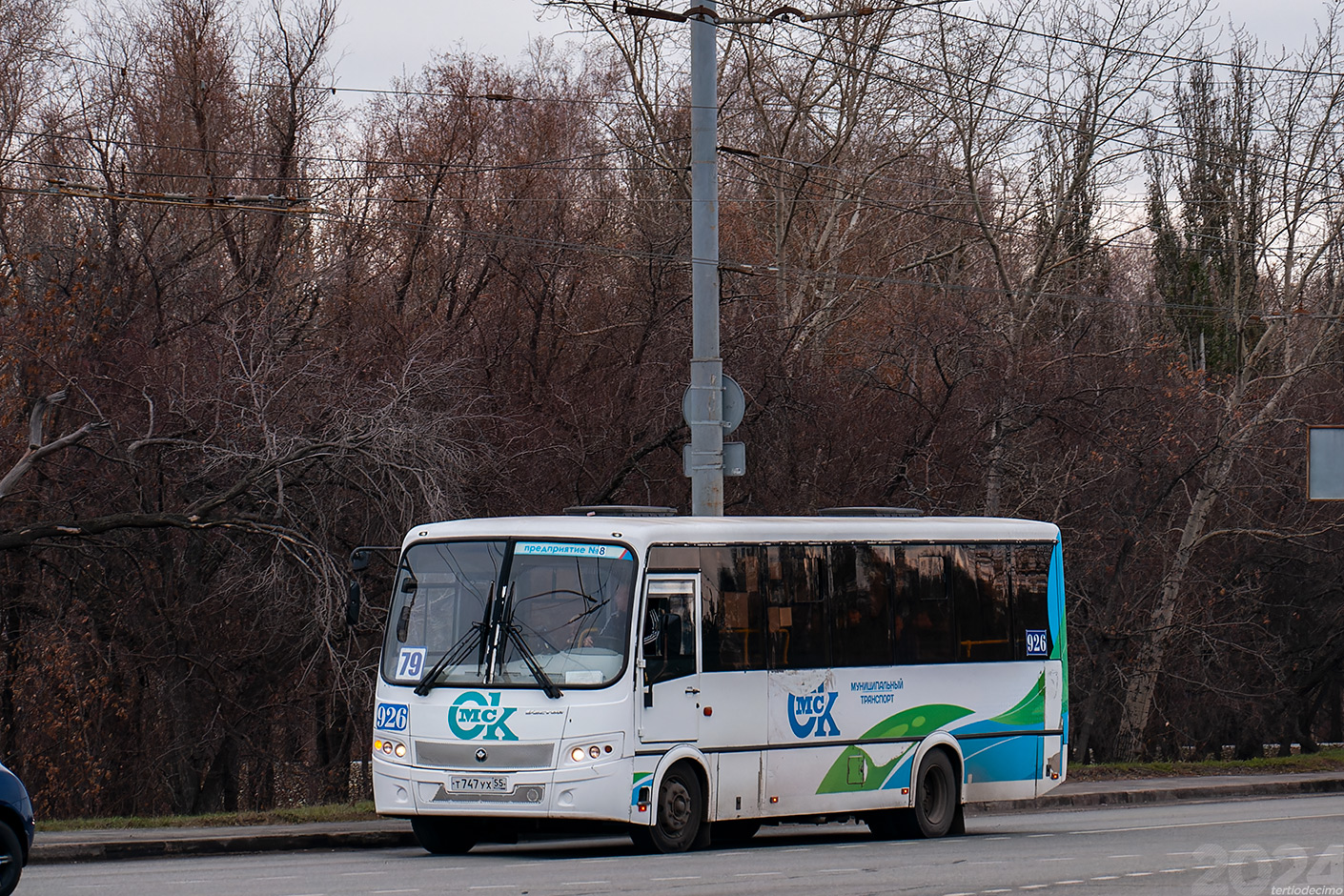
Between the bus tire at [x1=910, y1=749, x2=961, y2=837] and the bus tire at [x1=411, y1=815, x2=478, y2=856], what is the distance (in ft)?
15.1

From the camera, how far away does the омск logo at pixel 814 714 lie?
15.4 metres

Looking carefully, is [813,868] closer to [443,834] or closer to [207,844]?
[443,834]

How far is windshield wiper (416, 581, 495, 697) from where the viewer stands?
14188 millimetres

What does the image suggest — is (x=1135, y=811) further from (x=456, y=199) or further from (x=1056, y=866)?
(x=456, y=199)

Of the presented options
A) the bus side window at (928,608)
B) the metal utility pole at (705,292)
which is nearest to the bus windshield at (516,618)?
the metal utility pole at (705,292)

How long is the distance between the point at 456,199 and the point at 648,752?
19777 mm

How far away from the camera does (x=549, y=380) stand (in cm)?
2938

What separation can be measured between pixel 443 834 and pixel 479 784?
134 cm

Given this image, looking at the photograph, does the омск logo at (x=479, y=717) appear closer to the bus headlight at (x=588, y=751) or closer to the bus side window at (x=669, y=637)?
the bus headlight at (x=588, y=751)

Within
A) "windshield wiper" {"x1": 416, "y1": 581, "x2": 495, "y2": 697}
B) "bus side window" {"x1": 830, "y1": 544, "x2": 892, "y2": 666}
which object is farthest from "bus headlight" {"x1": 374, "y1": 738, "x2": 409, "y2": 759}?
"bus side window" {"x1": 830, "y1": 544, "x2": 892, "y2": 666}

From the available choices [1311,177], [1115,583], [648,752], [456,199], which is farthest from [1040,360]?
[648,752]

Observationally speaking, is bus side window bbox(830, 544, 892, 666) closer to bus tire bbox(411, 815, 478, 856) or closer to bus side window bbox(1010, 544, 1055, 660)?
bus side window bbox(1010, 544, 1055, 660)

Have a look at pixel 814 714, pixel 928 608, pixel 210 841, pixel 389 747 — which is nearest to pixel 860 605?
pixel 928 608

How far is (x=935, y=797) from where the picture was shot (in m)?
17.0
